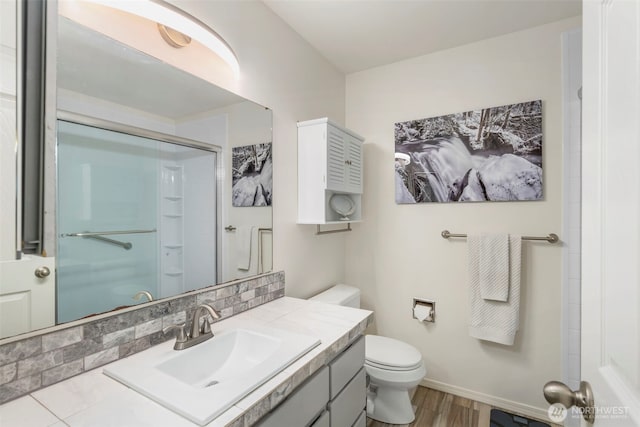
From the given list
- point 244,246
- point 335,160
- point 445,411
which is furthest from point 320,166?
point 445,411

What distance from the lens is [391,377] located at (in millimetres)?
1720

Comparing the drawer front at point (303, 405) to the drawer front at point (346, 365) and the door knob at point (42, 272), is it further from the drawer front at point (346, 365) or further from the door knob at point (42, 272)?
the door knob at point (42, 272)

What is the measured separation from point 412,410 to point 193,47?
233 centimetres

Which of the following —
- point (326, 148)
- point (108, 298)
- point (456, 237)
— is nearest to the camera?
point (108, 298)

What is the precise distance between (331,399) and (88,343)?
2.81 ft

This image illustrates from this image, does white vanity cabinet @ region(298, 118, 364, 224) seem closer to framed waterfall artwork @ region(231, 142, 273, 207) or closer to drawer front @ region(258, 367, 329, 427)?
framed waterfall artwork @ region(231, 142, 273, 207)

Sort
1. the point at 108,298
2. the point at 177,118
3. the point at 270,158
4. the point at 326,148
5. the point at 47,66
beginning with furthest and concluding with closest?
the point at 326,148 → the point at 270,158 → the point at 177,118 → the point at 108,298 → the point at 47,66

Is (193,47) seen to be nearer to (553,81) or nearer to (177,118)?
(177,118)

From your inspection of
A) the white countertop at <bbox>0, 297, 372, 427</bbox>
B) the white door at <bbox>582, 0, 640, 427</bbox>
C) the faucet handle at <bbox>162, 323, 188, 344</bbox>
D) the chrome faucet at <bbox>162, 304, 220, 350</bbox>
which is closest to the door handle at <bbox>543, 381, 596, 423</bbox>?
the white door at <bbox>582, 0, 640, 427</bbox>

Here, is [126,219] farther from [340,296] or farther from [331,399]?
[340,296]

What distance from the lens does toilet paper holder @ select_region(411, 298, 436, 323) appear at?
216 cm

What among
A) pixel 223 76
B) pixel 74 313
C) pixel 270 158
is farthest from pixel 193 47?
pixel 74 313

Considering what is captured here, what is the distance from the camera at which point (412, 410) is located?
188 cm

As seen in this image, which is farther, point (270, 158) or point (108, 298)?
point (270, 158)
